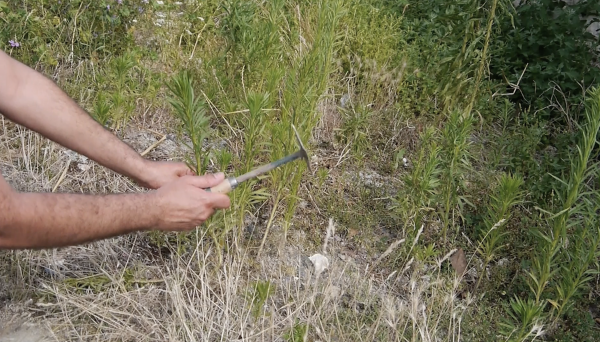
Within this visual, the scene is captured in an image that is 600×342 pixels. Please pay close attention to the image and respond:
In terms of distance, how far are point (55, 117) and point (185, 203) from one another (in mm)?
606

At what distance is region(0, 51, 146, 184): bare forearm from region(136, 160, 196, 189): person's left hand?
2cm

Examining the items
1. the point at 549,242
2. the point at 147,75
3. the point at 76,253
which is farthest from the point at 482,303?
the point at 147,75

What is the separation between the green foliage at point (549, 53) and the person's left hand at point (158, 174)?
256cm

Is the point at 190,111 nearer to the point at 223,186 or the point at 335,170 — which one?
the point at 223,186

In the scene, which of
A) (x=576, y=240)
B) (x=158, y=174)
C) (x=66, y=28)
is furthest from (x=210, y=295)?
(x=66, y=28)

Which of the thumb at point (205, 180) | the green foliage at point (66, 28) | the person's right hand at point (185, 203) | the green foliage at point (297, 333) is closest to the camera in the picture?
the person's right hand at point (185, 203)

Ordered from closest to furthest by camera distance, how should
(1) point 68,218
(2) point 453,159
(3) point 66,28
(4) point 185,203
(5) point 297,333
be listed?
(1) point 68,218 < (4) point 185,203 < (5) point 297,333 < (2) point 453,159 < (3) point 66,28

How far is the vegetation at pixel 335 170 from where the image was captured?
2865 mm

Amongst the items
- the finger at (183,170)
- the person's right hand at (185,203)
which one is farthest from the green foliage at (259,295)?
the finger at (183,170)

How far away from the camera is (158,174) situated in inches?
101

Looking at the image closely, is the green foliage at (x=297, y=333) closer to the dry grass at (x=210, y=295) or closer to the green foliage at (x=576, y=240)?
the dry grass at (x=210, y=295)

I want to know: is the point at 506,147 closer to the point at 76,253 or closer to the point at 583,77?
the point at 583,77

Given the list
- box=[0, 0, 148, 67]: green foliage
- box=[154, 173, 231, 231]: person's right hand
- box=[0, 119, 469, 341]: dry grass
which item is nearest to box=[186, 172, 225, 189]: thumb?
box=[154, 173, 231, 231]: person's right hand

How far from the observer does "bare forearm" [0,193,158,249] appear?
6.08 feet
